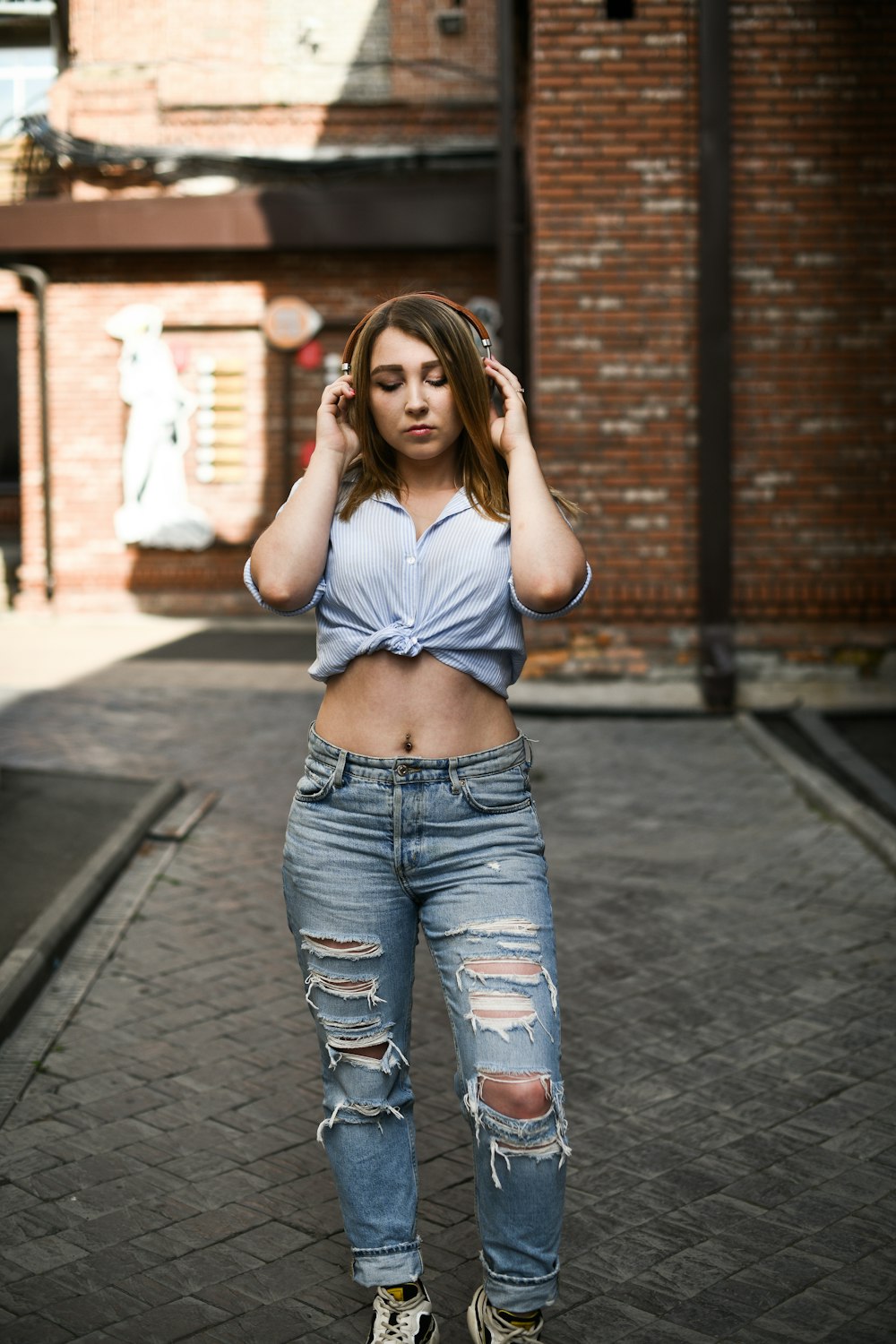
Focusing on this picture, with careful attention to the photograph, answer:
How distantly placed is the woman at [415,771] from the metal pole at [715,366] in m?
7.84

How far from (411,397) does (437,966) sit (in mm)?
1101

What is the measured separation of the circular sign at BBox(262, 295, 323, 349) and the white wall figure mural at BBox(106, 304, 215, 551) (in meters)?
1.18

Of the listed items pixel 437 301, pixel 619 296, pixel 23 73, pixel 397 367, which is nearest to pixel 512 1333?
pixel 397 367

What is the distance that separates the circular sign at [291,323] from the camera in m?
16.5

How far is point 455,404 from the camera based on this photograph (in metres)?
3.02

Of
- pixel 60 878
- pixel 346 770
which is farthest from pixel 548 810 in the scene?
pixel 346 770

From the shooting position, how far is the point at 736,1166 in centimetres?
397

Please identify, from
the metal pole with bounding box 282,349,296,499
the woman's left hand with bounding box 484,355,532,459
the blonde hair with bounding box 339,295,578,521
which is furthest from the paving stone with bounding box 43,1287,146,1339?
the metal pole with bounding box 282,349,296,499

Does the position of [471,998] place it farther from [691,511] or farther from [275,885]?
[691,511]

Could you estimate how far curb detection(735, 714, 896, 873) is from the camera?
23.2ft

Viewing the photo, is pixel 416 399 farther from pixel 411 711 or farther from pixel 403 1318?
pixel 403 1318

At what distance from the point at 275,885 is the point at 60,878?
2.99 ft

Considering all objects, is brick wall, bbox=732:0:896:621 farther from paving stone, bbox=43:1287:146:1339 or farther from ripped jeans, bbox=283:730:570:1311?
paving stone, bbox=43:1287:146:1339

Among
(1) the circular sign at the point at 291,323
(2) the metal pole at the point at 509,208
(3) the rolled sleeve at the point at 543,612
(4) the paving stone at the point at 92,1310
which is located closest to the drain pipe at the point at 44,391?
(1) the circular sign at the point at 291,323
